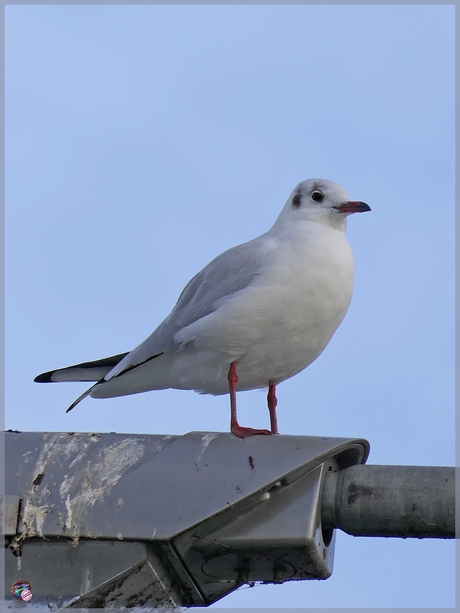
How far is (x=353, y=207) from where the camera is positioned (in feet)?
18.5

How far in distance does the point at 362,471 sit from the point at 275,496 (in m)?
0.29

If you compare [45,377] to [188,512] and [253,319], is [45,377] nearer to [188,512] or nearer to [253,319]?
[253,319]

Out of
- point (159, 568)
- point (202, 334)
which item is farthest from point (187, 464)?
point (202, 334)

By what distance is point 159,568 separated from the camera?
10.4ft

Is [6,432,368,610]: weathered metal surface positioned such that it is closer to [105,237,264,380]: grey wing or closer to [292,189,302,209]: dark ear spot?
[105,237,264,380]: grey wing

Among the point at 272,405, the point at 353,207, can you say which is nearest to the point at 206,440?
the point at 272,405

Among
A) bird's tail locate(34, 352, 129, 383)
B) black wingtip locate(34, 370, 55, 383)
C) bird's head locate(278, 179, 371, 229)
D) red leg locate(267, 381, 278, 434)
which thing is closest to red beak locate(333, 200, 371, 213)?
bird's head locate(278, 179, 371, 229)

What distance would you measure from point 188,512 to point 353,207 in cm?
297

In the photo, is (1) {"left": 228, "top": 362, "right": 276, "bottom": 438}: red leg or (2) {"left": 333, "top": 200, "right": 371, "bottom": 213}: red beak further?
(2) {"left": 333, "top": 200, "right": 371, "bottom": 213}: red beak

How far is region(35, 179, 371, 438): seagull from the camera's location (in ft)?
16.2

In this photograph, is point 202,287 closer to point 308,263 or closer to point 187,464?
point 308,263

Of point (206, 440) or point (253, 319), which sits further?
point (253, 319)

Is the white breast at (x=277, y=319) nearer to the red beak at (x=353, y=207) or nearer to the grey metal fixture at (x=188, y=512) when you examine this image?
the red beak at (x=353, y=207)

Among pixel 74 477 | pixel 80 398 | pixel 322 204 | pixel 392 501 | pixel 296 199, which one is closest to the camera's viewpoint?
pixel 392 501
